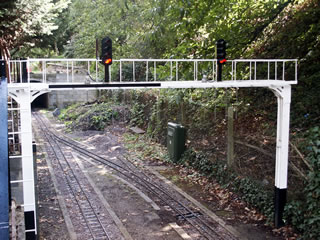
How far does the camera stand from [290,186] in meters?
8.45

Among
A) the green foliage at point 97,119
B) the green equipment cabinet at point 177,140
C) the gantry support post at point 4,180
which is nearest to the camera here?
the gantry support post at point 4,180

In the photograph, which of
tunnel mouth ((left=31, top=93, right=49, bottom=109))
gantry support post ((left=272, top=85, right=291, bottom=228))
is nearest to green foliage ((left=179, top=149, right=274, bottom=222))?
gantry support post ((left=272, top=85, right=291, bottom=228))

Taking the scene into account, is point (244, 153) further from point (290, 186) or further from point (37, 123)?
point (37, 123)

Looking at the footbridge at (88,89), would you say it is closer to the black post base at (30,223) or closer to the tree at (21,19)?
the black post base at (30,223)

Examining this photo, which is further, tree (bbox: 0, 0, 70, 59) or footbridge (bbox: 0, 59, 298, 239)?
tree (bbox: 0, 0, 70, 59)

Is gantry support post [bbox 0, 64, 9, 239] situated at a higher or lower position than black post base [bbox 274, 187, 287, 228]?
higher

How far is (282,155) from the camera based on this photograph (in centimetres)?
821

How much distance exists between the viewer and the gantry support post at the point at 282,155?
8.20 meters

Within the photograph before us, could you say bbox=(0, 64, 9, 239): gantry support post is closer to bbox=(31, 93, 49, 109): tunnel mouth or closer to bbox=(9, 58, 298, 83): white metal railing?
bbox=(9, 58, 298, 83): white metal railing

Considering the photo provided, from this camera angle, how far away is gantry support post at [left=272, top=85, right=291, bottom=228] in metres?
8.20

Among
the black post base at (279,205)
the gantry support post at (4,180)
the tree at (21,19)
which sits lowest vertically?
the black post base at (279,205)

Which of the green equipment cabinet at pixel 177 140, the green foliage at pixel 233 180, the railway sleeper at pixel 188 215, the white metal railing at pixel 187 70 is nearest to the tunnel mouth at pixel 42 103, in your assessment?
Answer: the white metal railing at pixel 187 70

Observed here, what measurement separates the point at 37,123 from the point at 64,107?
7056mm

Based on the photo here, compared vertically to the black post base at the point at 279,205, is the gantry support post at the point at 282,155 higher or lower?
higher
